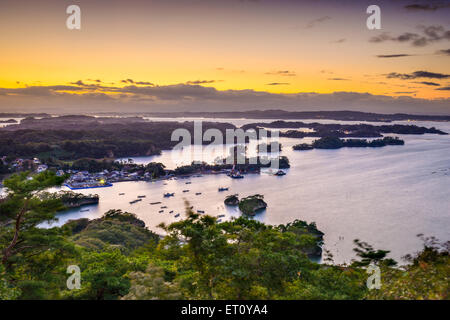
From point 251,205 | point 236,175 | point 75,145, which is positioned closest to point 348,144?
point 236,175

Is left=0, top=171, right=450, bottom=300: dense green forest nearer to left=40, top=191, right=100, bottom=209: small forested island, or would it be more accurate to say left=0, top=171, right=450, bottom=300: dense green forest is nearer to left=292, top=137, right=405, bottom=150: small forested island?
left=40, top=191, right=100, bottom=209: small forested island

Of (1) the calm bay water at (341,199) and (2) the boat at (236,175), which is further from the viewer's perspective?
(2) the boat at (236,175)

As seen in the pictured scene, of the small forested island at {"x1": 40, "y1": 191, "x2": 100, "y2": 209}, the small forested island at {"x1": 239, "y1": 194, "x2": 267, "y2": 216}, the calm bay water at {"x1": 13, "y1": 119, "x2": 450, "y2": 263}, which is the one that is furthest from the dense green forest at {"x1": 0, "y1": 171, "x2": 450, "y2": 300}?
the small forested island at {"x1": 40, "y1": 191, "x2": 100, "y2": 209}

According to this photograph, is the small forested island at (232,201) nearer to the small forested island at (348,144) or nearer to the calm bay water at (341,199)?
the calm bay water at (341,199)

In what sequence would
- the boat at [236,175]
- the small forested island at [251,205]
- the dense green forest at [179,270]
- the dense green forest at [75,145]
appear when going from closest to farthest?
the dense green forest at [179,270] → the small forested island at [251,205] → the boat at [236,175] → the dense green forest at [75,145]

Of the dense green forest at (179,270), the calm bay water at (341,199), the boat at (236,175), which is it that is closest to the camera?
the dense green forest at (179,270)

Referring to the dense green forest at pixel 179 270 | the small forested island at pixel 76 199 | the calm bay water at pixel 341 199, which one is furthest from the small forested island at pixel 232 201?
the dense green forest at pixel 179 270
